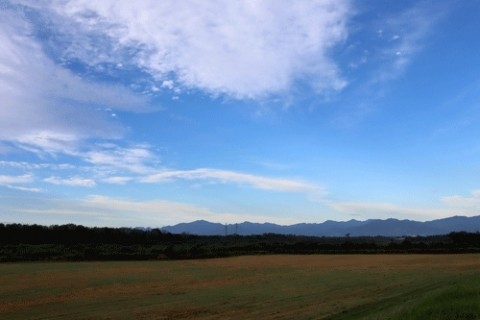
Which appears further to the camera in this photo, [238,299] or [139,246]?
[139,246]

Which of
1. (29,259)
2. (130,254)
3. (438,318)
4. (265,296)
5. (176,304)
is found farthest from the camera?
(130,254)

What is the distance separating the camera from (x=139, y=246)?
91.6 metres

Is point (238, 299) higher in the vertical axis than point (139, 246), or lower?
lower

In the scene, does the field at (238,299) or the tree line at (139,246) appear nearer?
the field at (238,299)

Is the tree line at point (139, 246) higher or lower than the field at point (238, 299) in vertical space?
higher

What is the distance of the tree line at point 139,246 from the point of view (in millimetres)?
→ 66688

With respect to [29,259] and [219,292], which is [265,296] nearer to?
[219,292]

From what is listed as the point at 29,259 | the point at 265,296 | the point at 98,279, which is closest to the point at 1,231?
the point at 29,259

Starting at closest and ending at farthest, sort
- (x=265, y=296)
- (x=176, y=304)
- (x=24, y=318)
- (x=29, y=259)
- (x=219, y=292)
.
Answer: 1. (x=24, y=318)
2. (x=176, y=304)
3. (x=265, y=296)
4. (x=219, y=292)
5. (x=29, y=259)

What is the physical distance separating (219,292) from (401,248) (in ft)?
188

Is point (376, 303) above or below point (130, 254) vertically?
below

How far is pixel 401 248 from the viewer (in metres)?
77.8

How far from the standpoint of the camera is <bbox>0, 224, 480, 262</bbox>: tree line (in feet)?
219

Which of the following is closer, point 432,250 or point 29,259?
point 29,259
